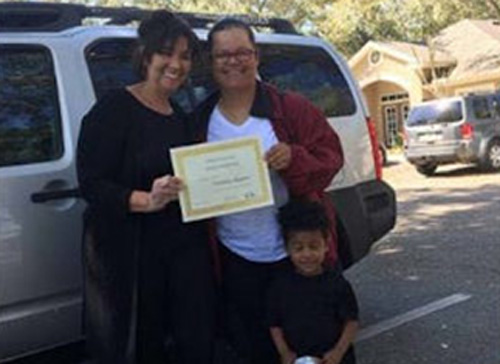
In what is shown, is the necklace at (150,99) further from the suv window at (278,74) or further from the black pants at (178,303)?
the suv window at (278,74)

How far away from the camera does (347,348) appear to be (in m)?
3.68

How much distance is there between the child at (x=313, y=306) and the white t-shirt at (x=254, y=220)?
0.29ft

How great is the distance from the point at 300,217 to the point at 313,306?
0.43m

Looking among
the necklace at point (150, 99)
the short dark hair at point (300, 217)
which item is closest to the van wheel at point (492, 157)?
the short dark hair at point (300, 217)

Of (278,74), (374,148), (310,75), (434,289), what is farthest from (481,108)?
(278,74)

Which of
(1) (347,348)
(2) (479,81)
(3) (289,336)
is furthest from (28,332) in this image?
(2) (479,81)

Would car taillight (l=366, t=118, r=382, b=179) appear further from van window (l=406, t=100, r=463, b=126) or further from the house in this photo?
the house

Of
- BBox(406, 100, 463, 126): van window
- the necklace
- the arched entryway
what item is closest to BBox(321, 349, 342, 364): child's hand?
the necklace

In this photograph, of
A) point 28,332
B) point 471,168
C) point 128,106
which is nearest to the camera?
point 128,106

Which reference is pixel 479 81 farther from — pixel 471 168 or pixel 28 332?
pixel 28 332

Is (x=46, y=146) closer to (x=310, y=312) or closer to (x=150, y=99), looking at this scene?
(x=150, y=99)

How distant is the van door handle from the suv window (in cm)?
51

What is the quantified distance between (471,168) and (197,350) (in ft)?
58.2

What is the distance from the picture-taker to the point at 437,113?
19.0 m
